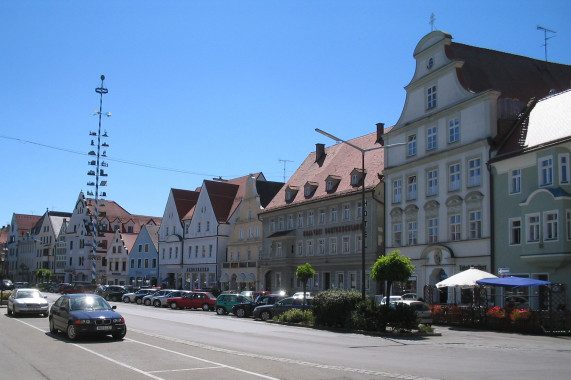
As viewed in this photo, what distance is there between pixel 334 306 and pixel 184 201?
193ft

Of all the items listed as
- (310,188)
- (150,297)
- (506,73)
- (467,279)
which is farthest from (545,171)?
(150,297)

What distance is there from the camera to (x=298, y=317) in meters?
31.7

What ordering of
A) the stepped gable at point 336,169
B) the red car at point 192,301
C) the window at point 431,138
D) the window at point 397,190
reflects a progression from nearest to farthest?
1. the window at point 431,138
2. the window at point 397,190
3. the red car at point 192,301
4. the stepped gable at point 336,169

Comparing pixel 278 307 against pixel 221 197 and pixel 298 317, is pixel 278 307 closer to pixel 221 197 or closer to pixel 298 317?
pixel 298 317

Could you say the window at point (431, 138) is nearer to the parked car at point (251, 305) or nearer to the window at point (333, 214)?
the window at point (333, 214)

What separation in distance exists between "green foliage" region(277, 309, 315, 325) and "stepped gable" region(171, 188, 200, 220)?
50.6m

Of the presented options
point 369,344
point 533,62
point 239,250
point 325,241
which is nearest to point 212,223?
point 239,250

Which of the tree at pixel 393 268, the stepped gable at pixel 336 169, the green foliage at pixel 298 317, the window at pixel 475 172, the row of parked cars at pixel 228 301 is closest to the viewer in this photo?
the tree at pixel 393 268

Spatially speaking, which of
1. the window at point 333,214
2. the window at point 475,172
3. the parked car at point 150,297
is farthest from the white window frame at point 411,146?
the parked car at point 150,297

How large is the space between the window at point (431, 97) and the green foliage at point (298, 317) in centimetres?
1836

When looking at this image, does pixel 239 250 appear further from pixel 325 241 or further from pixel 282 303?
pixel 282 303

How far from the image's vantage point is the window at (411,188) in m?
43.4

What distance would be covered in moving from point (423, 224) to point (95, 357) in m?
30.6

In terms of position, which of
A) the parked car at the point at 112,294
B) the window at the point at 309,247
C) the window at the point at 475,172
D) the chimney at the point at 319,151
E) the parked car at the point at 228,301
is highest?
the chimney at the point at 319,151
